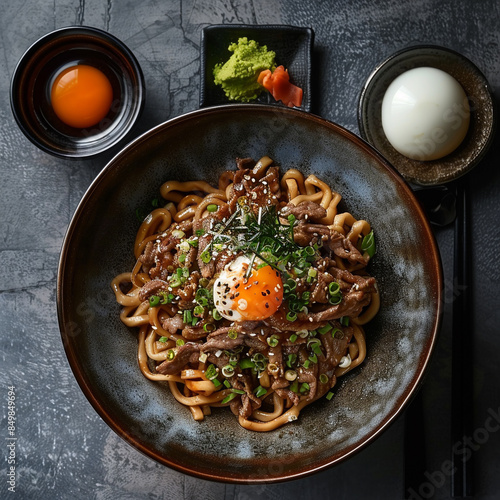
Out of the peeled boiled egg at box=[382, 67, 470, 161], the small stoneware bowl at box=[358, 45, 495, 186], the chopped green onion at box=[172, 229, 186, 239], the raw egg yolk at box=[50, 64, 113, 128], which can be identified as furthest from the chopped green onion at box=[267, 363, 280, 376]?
the raw egg yolk at box=[50, 64, 113, 128]

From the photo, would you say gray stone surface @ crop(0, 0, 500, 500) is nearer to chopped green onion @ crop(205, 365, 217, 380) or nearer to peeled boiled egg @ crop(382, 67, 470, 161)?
peeled boiled egg @ crop(382, 67, 470, 161)

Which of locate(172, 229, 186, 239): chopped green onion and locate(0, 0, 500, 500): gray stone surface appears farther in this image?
locate(0, 0, 500, 500): gray stone surface

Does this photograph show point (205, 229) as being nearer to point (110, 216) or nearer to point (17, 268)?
point (110, 216)

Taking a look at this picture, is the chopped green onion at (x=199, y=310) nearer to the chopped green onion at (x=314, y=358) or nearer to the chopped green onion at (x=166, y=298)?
the chopped green onion at (x=166, y=298)

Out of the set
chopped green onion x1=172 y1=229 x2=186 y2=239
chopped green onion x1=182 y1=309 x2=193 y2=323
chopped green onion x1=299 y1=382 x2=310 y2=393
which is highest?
chopped green onion x1=172 y1=229 x2=186 y2=239

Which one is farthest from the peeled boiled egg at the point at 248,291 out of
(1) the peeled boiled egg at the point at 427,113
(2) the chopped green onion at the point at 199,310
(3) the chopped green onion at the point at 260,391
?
(1) the peeled boiled egg at the point at 427,113

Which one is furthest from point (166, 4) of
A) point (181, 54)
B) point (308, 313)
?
point (308, 313)

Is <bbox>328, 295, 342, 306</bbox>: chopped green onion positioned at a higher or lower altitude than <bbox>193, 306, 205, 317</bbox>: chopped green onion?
higher
